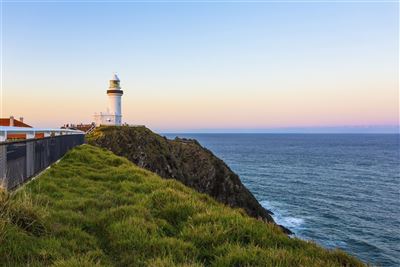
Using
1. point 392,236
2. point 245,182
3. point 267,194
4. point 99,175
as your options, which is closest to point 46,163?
point 99,175

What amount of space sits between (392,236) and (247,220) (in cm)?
2331

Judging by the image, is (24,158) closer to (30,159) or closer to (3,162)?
(30,159)

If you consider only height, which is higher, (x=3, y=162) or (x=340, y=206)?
(x=3, y=162)

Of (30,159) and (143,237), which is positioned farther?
(30,159)

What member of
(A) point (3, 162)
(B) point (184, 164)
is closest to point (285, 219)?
(B) point (184, 164)

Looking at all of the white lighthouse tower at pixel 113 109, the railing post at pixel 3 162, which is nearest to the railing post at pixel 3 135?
the railing post at pixel 3 162

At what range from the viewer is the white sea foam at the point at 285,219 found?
28344 millimetres

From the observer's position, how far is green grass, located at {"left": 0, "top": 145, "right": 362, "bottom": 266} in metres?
4.43

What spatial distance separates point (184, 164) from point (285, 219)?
42.3 ft

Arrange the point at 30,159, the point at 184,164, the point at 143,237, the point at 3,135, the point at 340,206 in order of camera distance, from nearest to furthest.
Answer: the point at 143,237, the point at 3,135, the point at 30,159, the point at 340,206, the point at 184,164

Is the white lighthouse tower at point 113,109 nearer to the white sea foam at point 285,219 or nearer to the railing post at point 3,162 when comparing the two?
the white sea foam at point 285,219

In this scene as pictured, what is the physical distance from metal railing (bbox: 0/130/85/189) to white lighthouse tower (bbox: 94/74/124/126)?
132ft

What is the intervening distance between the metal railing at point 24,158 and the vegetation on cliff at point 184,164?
648 inches

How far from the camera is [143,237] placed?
5.30 m
